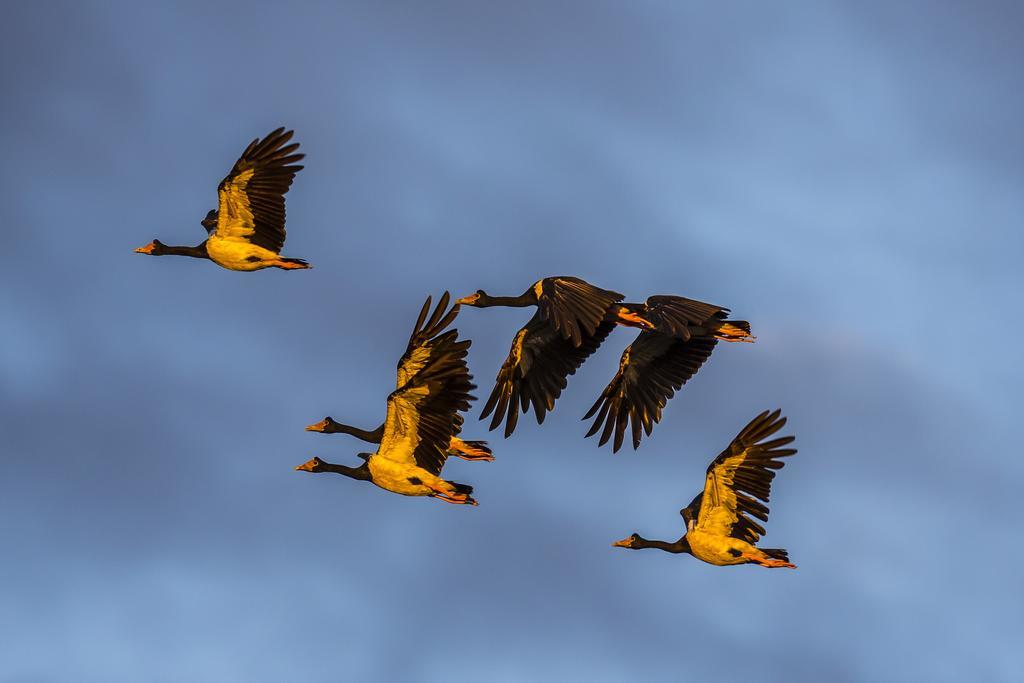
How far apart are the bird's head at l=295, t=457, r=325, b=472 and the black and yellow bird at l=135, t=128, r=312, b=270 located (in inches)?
179

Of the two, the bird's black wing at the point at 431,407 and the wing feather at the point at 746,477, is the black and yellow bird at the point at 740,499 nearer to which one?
the wing feather at the point at 746,477

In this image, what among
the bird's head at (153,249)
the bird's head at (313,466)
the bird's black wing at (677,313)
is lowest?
the bird's head at (313,466)

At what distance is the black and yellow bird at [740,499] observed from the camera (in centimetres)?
3925

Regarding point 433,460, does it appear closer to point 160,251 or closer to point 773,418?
A: point 773,418

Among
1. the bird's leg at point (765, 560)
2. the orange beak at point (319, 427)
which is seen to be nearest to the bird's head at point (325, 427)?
the orange beak at point (319, 427)

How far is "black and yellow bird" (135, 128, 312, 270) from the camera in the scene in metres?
42.2

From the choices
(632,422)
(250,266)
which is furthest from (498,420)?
(250,266)

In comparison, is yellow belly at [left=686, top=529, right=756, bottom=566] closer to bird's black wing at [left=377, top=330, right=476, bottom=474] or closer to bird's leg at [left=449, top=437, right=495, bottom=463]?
bird's black wing at [left=377, top=330, right=476, bottom=474]

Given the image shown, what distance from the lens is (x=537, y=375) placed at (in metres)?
45.1

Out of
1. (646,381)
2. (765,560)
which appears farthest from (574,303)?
(765,560)

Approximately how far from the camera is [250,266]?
141ft

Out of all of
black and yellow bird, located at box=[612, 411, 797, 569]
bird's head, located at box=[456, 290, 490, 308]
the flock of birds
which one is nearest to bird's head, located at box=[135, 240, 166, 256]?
the flock of birds

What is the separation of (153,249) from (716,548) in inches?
618

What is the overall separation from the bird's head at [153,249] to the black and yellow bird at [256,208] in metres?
3.60
